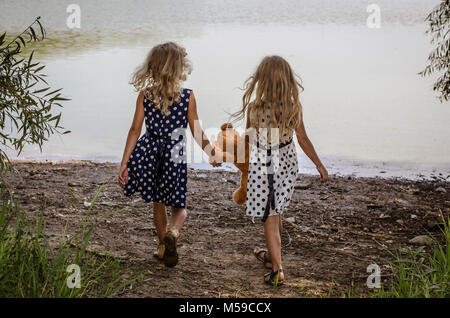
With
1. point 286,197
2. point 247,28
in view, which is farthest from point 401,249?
point 247,28

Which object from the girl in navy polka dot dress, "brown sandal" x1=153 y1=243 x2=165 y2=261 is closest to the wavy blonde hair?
the girl in navy polka dot dress

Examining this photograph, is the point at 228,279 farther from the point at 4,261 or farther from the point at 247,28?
the point at 247,28

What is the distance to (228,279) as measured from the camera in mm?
3564

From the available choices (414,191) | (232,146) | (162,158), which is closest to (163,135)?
(162,158)

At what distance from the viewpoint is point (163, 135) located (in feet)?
12.2

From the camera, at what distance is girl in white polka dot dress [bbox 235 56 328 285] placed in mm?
3588

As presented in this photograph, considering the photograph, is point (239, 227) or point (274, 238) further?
point (239, 227)

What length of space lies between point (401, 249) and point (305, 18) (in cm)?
1119

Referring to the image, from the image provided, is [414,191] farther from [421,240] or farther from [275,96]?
[275,96]

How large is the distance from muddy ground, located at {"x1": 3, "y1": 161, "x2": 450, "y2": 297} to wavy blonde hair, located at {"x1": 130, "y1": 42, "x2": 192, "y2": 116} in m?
1.04

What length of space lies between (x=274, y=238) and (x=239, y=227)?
102 cm

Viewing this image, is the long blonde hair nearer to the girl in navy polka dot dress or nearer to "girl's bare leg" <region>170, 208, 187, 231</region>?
the girl in navy polka dot dress

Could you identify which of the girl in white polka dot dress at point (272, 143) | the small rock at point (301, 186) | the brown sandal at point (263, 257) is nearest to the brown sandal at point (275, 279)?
the girl in white polka dot dress at point (272, 143)
